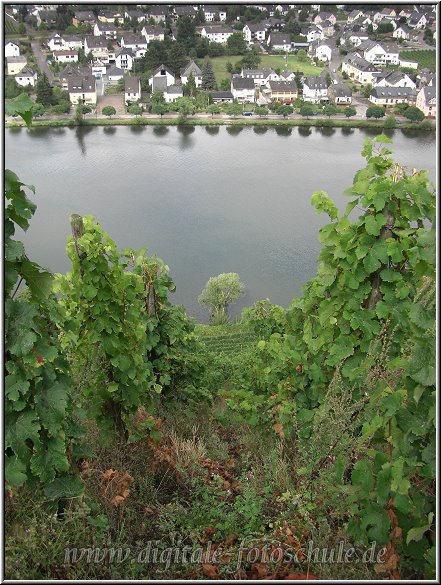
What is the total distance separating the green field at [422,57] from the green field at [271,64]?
7.98 m

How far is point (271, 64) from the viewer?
48062mm

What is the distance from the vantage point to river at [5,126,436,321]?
18.7 m

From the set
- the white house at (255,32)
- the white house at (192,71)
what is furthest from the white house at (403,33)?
the white house at (192,71)

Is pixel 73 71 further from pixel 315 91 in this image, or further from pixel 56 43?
pixel 315 91

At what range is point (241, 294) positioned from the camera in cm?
1748

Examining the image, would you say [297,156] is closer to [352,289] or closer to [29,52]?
[352,289]

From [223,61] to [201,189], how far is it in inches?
1141

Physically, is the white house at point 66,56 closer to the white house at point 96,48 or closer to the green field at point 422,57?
the white house at point 96,48

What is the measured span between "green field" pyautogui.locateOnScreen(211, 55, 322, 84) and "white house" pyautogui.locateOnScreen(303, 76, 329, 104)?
21.6 feet

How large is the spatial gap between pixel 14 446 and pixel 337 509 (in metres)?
1.60

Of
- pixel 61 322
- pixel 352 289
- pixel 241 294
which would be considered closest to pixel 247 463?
pixel 352 289

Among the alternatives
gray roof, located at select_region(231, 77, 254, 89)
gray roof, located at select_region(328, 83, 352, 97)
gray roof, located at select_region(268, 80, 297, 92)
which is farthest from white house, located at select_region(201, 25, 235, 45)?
gray roof, located at select_region(328, 83, 352, 97)

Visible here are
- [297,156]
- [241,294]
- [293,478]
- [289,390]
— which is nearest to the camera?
[293,478]

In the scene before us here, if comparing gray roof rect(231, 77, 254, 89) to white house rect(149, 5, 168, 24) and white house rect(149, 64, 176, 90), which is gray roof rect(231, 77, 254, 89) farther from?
white house rect(149, 5, 168, 24)
